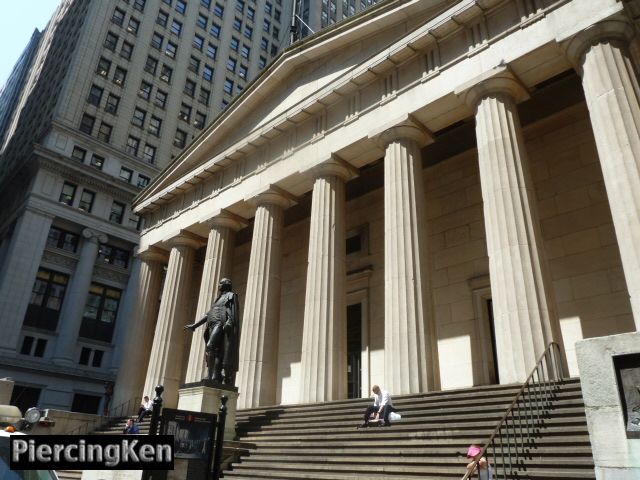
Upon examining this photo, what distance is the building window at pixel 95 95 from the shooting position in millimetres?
45188

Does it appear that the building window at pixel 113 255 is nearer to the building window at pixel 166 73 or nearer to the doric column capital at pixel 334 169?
the building window at pixel 166 73

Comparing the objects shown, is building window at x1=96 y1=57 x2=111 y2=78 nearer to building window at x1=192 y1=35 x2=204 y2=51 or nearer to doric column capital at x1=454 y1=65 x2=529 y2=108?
building window at x1=192 y1=35 x2=204 y2=51

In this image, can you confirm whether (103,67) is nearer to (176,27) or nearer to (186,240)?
(176,27)

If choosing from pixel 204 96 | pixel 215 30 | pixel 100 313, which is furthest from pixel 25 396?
pixel 215 30

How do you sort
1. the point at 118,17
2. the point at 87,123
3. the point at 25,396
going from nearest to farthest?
the point at 25,396
the point at 87,123
the point at 118,17

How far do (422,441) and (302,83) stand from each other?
16802 mm

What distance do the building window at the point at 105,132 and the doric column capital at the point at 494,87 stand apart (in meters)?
37.9

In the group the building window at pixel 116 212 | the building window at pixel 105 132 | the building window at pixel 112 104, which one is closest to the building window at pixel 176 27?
the building window at pixel 112 104

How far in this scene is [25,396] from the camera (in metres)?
35.9

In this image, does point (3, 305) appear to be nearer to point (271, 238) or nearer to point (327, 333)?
point (271, 238)

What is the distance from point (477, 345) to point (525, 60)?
31.5 feet

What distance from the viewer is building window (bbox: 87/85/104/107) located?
4519 centimetres

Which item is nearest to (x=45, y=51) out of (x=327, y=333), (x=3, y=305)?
(x=3, y=305)

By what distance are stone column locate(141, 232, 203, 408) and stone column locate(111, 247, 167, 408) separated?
43.7 inches
